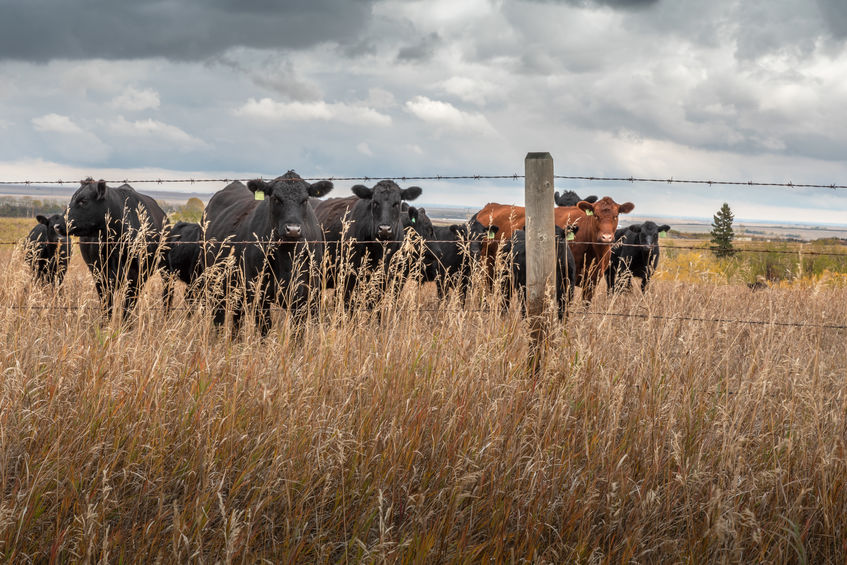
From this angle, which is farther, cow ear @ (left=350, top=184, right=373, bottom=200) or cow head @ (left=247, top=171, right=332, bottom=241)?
cow ear @ (left=350, top=184, right=373, bottom=200)

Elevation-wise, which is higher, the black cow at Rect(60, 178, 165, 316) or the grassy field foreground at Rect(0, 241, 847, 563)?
the black cow at Rect(60, 178, 165, 316)

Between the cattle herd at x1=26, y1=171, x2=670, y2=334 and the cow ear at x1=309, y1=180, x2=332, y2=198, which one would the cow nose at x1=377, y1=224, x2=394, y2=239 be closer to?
the cattle herd at x1=26, y1=171, x2=670, y2=334

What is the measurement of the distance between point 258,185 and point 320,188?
75 centimetres

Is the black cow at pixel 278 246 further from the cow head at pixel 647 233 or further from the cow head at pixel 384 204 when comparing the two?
the cow head at pixel 647 233

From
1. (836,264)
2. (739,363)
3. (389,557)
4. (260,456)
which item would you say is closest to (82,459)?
(260,456)

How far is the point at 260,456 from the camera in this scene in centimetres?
316

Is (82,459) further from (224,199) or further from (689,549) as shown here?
(224,199)

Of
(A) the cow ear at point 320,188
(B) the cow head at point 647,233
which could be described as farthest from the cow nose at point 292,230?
(B) the cow head at point 647,233

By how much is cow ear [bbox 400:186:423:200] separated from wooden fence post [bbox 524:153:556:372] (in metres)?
4.60

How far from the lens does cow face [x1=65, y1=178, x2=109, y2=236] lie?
7793 millimetres

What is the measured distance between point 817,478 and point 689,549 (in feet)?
3.09

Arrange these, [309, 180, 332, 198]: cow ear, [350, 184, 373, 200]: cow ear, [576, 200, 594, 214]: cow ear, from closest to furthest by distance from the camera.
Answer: [309, 180, 332, 198]: cow ear
[350, 184, 373, 200]: cow ear
[576, 200, 594, 214]: cow ear

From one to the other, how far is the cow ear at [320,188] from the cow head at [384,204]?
930mm

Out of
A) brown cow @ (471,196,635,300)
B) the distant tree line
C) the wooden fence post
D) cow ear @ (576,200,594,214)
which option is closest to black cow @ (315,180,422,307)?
brown cow @ (471,196,635,300)
